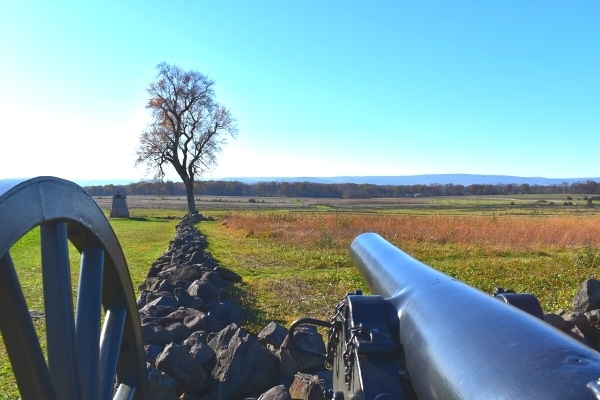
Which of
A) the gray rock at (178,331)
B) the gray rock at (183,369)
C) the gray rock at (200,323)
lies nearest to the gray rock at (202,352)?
the gray rock at (183,369)

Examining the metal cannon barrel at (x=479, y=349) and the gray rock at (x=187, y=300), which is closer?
the metal cannon barrel at (x=479, y=349)

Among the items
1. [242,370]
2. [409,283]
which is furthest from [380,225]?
[409,283]

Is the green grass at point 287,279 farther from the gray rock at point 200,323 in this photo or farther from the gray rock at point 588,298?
the gray rock at point 588,298

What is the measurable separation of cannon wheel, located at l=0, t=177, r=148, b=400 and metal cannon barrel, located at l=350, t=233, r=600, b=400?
1.12 meters

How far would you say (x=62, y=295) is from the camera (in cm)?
187

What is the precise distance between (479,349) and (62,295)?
1261 mm

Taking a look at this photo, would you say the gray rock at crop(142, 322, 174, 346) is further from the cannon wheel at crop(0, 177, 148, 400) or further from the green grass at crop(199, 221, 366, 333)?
the cannon wheel at crop(0, 177, 148, 400)

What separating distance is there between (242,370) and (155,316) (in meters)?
1.97

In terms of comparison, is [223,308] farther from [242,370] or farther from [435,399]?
[435,399]

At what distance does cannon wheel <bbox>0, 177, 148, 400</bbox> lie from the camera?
5.34 ft

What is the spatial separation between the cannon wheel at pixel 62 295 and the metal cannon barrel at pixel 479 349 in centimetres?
112

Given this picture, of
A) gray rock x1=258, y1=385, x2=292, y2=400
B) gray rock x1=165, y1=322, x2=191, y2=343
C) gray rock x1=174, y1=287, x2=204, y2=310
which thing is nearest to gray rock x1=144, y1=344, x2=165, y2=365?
gray rock x1=165, y1=322, x2=191, y2=343

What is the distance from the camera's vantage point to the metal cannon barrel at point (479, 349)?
136 centimetres

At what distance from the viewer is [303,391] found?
12.6 feet
